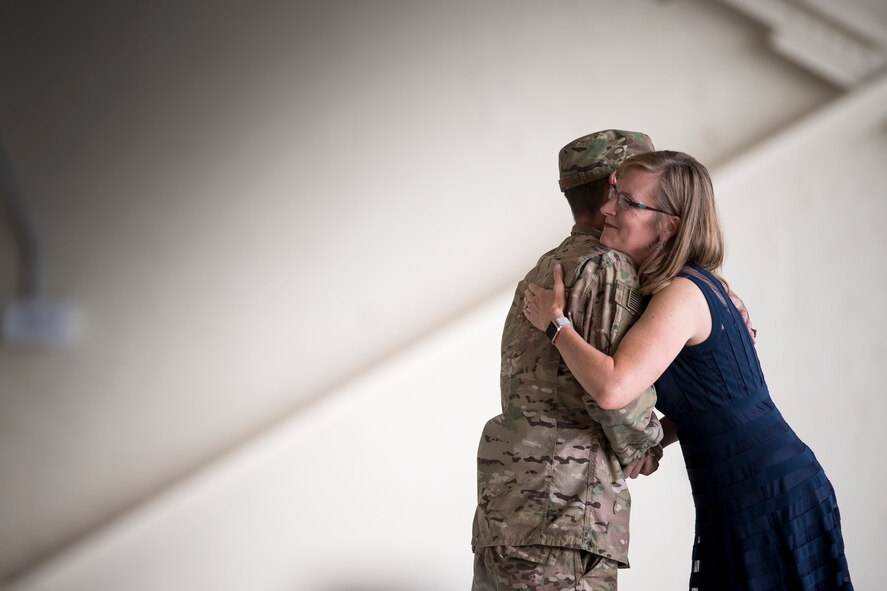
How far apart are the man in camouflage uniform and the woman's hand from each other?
0.02 meters

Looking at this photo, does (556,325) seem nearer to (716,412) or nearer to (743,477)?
(716,412)

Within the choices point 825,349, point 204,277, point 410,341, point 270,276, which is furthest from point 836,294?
point 204,277

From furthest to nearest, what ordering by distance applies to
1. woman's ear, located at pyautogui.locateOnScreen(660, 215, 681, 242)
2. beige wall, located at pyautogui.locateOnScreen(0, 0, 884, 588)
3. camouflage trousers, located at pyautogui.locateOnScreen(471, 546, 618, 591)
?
beige wall, located at pyautogui.locateOnScreen(0, 0, 884, 588), woman's ear, located at pyautogui.locateOnScreen(660, 215, 681, 242), camouflage trousers, located at pyautogui.locateOnScreen(471, 546, 618, 591)

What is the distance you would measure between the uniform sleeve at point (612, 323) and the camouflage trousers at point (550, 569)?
0.21m

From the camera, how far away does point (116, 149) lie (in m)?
3.81

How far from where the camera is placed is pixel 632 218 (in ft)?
5.96

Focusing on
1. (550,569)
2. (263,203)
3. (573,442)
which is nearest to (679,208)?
(573,442)

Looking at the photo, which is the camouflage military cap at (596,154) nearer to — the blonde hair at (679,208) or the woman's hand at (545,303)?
the blonde hair at (679,208)

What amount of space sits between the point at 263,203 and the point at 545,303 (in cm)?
227

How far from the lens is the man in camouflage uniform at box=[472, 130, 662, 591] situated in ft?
5.67

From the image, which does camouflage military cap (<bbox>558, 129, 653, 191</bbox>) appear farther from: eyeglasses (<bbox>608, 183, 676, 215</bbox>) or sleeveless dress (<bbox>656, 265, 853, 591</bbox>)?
sleeveless dress (<bbox>656, 265, 853, 591</bbox>)

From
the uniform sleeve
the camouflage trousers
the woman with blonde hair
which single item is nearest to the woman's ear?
the woman with blonde hair

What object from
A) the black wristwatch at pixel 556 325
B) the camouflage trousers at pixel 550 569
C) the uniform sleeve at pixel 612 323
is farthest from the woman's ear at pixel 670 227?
the camouflage trousers at pixel 550 569

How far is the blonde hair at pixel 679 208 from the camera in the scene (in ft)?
5.92
